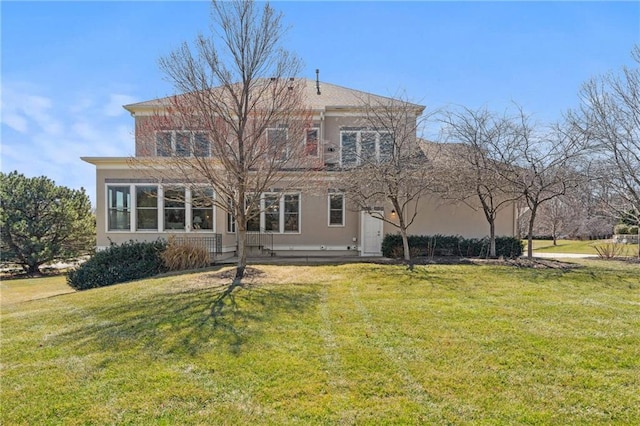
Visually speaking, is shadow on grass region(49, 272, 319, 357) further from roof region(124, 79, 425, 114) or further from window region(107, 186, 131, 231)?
roof region(124, 79, 425, 114)

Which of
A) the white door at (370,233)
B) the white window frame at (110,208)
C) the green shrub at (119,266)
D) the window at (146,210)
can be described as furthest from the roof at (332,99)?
the green shrub at (119,266)

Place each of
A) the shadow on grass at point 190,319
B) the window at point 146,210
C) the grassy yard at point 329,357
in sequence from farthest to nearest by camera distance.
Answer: the window at point 146,210, the shadow on grass at point 190,319, the grassy yard at point 329,357

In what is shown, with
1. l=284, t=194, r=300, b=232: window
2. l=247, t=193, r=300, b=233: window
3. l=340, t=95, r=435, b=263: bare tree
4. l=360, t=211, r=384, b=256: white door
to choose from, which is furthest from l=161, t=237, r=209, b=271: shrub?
l=360, t=211, r=384, b=256: white door

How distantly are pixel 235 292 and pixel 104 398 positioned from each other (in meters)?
4.65

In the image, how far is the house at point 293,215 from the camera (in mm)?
15703

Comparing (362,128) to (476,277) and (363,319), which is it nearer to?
(476,277)

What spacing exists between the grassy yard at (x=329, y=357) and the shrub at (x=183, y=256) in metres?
3.83

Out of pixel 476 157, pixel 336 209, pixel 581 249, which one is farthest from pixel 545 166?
pixel 581 249

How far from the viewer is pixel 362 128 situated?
54.6 ft

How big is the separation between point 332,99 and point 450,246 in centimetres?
1014

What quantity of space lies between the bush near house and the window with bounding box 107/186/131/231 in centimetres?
1165

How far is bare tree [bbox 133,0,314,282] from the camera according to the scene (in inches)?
371

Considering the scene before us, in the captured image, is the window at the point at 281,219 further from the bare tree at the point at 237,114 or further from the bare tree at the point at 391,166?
the bare tree at the point at 237,114

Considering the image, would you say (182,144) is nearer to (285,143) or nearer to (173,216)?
(285,143)
